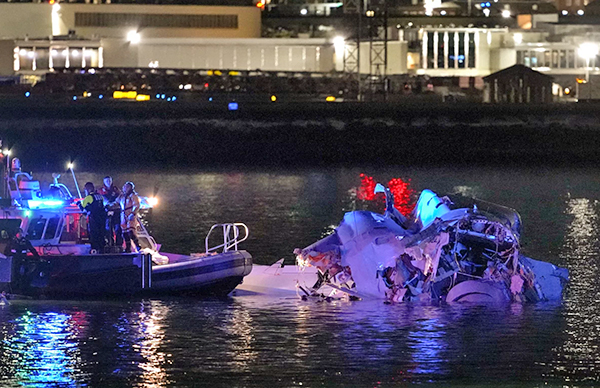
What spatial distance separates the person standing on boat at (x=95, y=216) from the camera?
25156 mm

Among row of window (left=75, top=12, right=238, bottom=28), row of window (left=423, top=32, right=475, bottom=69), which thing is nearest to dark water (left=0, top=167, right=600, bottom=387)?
row of window (left=75, top=12, right=238, bottom=28)

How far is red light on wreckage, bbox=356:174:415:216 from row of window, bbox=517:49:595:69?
3848 cm

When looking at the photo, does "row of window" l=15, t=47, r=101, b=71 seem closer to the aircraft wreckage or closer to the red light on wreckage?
the red light on wreckage

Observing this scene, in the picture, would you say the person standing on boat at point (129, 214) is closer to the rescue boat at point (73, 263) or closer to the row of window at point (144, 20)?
the rescue boat at point (73, 263)

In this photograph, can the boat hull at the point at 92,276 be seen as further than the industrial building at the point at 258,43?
No

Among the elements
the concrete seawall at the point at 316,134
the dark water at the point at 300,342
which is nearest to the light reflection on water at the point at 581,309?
the dark water at the point at 300,342

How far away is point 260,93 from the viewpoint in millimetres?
82438

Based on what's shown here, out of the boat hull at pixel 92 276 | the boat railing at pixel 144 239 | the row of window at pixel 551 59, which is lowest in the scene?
the boat hull at pixel 92 276

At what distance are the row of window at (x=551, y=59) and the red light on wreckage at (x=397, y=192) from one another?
38485 millimetres

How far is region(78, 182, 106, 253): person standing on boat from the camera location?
25156mm

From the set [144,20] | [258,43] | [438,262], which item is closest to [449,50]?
[258,43]

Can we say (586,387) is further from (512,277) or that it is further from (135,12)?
(135,12)

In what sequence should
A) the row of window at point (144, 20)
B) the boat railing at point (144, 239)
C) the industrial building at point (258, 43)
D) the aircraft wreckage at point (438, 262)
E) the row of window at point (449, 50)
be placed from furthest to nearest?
the row of window at point (449, 50), the row of window at point (144, 20), the industrial building at point (258, 43), the boat railing at point (144, 239), the aircraft wreckage at point (438, 262)

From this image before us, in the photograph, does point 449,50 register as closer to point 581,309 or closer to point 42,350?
point 581,309
